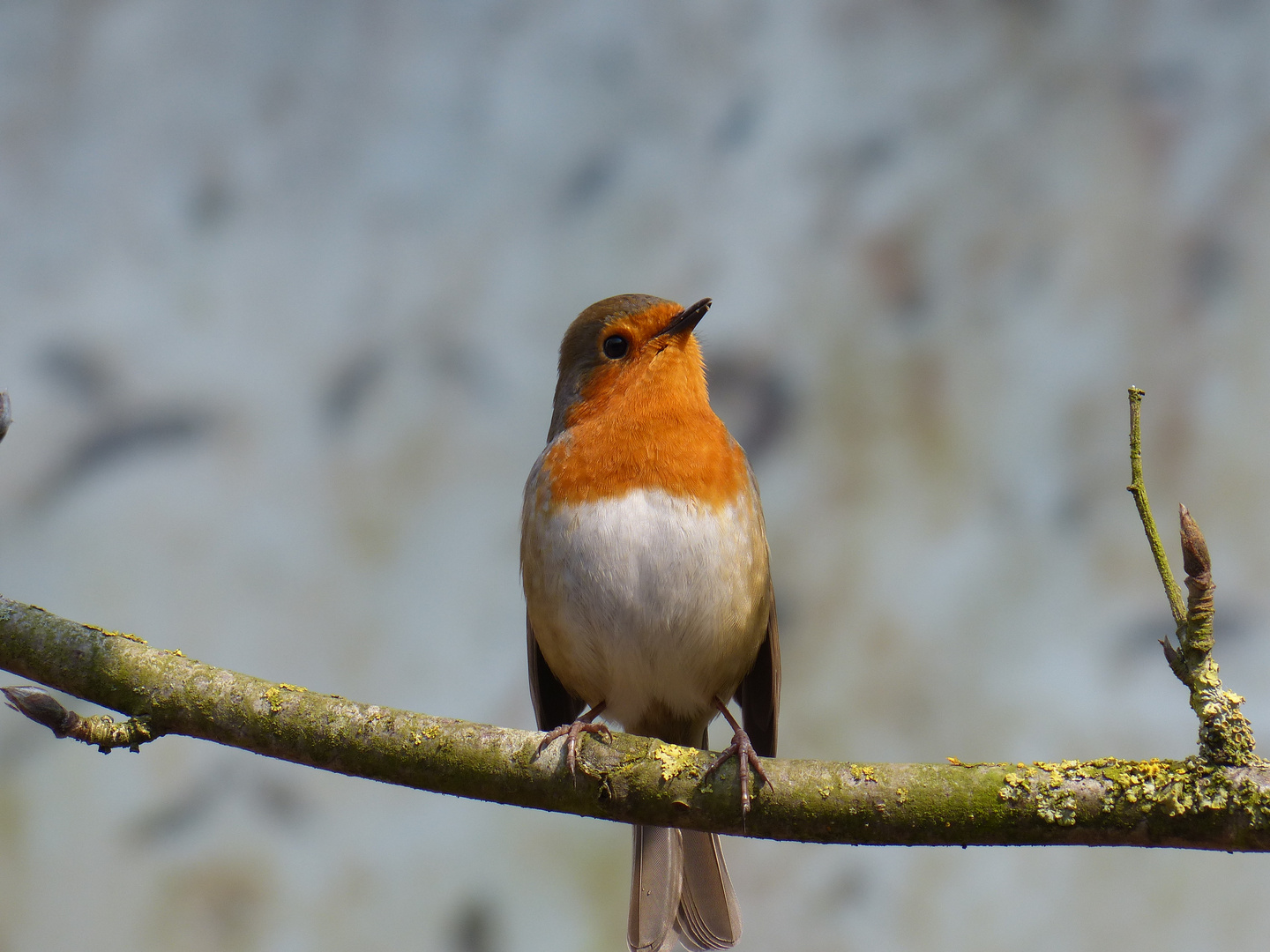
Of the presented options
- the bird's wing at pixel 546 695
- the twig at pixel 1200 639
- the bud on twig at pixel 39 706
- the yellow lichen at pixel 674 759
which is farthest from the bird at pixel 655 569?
the bud on twig at pixel 39 706

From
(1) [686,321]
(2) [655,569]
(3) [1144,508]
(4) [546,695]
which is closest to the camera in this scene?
(3) [1144,508]

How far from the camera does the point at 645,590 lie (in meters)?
2.68

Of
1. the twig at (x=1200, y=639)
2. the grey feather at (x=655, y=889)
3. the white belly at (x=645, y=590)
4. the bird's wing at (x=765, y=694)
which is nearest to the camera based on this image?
the twig at (x=1200, y=639)

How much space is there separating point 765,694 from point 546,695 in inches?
29.1

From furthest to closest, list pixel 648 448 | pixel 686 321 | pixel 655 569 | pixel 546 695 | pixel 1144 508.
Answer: pixel 546 695, pixel 686 321, pixel 648 448, pixel 655 569, pixel 1144 508

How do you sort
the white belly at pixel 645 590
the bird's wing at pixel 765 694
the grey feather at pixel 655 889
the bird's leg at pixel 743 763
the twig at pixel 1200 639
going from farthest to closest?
the bird's wing at pixel 765 694 < the grey feather at pixel 655 889 < the white belly at pixel 645 590 < the bird's leg at pixel 743 763 < the twig at pixel 1200 639

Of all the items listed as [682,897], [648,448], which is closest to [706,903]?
[682,897]

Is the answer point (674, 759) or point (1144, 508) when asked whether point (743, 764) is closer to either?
point (674, 759)

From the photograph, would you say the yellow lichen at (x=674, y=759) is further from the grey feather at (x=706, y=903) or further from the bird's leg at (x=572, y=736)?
the grey feather at (x=706, y=903)

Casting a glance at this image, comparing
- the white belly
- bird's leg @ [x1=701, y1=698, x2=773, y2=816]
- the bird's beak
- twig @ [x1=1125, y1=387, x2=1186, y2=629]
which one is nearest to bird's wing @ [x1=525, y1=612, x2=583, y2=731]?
the white belly

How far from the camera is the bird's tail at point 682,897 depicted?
9.25ft

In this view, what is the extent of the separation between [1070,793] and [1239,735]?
0.29 meters

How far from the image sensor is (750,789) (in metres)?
1.90

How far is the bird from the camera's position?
A: 2688 millimetres
